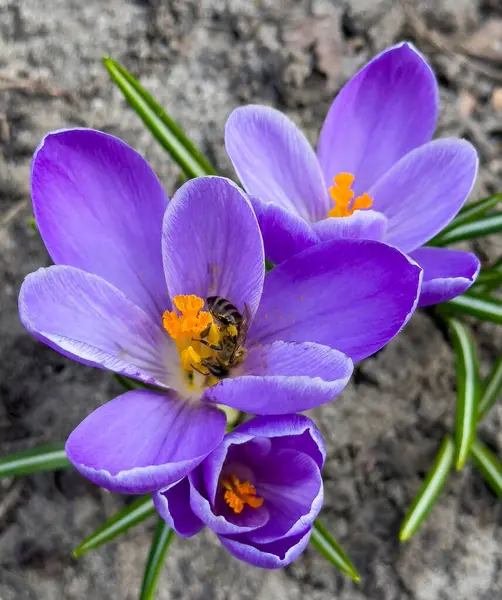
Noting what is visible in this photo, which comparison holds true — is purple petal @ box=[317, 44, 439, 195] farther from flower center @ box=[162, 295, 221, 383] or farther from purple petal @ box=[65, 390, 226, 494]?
purple petal @ box=[65, 390, 226, 494]

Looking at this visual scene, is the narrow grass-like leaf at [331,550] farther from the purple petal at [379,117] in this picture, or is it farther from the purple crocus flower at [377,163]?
the purple petal at [379,117]

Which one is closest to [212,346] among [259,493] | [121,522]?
[259,493]

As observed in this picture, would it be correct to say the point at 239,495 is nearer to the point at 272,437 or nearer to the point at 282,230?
the point at 272,437

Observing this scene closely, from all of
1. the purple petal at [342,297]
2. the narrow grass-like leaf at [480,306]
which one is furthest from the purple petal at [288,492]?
the narrow grass-like leaf at [480,306]

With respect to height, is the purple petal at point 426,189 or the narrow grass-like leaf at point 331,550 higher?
the purple petal at point 426,189

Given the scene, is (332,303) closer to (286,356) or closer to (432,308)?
(286,356)

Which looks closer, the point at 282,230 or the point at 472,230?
the point at 282,230
